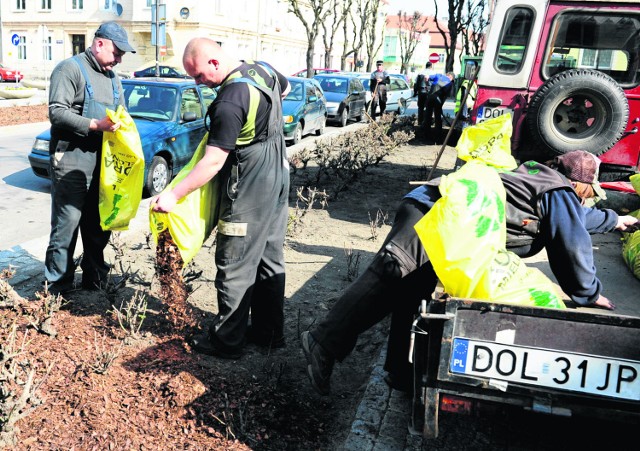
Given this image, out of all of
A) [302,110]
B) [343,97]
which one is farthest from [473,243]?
[343,97]

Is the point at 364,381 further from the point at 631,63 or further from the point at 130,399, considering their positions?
the point at 631,63

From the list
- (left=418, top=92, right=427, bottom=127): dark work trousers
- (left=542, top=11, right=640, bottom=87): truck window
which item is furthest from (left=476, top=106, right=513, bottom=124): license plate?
(left=418, top=92, right=427, bottom=127): dark work trousers

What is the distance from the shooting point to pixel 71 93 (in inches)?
158

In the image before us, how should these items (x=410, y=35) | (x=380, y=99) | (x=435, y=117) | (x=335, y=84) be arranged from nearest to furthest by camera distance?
(x=435, y=117)
(x=335, y=84)
(x=380, y=99)
(x=410, y=35)

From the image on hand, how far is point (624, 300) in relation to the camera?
407 cm

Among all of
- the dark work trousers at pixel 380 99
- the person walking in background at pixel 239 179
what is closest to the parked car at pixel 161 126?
the person walking in background at pixel 239 179

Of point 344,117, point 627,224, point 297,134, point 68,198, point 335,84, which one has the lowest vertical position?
point 297,134

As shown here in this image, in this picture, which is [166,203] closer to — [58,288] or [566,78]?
[58,288]

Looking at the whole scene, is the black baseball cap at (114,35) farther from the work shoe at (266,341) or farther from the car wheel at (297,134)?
the car wheel at (297,134)

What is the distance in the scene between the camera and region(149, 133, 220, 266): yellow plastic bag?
336cm

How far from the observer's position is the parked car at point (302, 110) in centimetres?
1375

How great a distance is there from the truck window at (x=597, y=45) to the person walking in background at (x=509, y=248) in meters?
3.86

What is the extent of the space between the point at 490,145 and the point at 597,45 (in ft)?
14.3

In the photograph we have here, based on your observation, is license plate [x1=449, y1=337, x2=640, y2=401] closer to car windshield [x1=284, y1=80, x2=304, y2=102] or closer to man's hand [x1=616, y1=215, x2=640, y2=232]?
man's hand [x1=616, y1=215, x2=640, y2=232]
